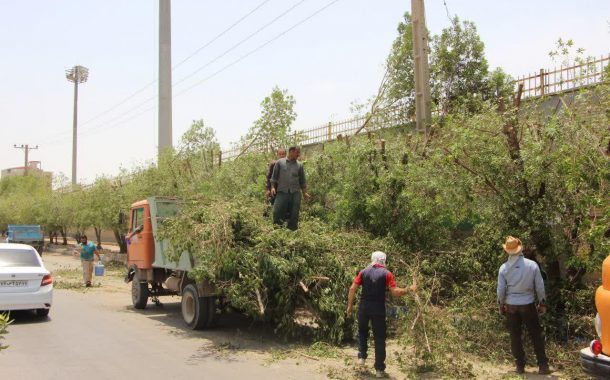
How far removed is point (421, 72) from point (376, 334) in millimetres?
6795

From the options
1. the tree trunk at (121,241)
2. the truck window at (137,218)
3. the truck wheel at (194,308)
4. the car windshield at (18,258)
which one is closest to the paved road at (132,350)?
the truck wheel at (194,308)

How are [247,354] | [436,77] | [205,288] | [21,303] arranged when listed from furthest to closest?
[436,77], [21,303], [205,288], [247,354]

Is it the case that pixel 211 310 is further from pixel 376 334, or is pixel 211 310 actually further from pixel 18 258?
pixel 18 258

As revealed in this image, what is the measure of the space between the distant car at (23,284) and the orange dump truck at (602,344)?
30.7 feet

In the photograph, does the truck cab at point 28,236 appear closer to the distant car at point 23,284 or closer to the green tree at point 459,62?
the distant car at point 23,284

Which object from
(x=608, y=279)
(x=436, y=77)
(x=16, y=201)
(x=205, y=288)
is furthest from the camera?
(x=16, y=201)

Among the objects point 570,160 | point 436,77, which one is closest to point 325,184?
point 570,160

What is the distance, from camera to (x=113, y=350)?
7902 mm

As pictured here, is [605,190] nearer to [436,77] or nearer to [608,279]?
[608,279]

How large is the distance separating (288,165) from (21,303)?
18.4 feet

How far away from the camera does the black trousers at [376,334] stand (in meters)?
6.46

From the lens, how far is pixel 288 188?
10250 mm

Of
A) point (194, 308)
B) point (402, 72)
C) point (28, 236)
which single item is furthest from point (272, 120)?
point (28, 236)

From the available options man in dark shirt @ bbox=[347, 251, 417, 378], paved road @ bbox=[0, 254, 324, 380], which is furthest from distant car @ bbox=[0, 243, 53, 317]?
man in dark shirt @ bbox=[347, 251, 417, 378]
